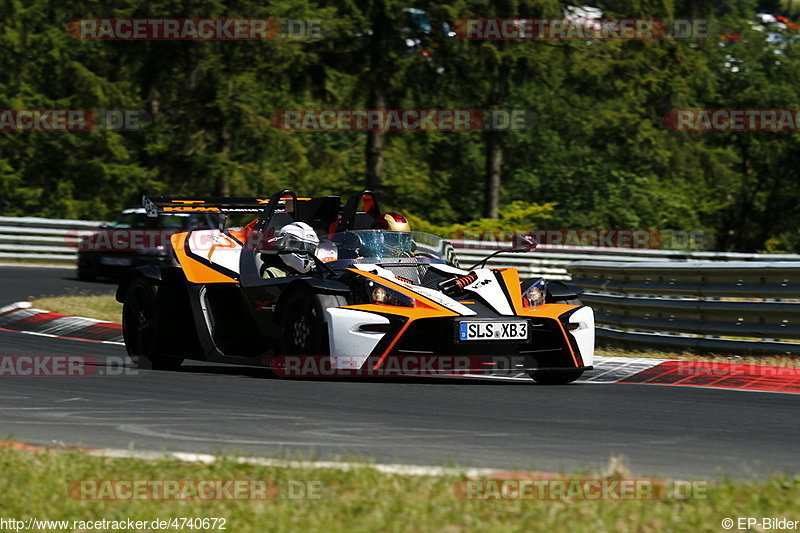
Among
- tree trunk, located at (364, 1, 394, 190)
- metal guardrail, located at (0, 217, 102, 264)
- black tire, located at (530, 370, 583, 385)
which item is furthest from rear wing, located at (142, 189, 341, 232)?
tree trunk, located at (364, 1, 394, 190)

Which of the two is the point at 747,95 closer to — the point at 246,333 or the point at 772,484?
the point at 246,333

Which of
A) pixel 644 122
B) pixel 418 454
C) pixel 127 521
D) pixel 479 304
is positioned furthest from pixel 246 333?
pixel 644 122

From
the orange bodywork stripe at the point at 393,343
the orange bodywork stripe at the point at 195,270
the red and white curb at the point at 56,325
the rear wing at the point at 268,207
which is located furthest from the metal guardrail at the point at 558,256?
the orange bodywork stripe at the point at 393,343

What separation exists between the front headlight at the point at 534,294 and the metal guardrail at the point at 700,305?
271cm

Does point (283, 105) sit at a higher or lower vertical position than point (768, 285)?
higher

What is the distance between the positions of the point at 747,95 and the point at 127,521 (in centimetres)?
3799

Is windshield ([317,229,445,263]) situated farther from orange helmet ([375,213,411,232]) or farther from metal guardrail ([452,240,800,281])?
metal guardrail ([452,240,800,281])

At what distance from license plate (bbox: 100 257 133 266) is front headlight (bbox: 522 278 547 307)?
46.4 feet

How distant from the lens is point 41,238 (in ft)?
89.6

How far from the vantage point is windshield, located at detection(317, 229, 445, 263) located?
34.2ft

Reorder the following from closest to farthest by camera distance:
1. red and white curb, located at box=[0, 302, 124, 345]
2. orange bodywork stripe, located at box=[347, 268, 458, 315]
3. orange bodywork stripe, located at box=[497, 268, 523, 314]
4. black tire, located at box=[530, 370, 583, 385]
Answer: orange bodywork stripe, located at box=[347, 268, 458, 315] → orange bodywork stripe, located at box=[497, 268, 523, 314] → black tire, located at box=[530, 370, 583, 385] → red and white curb, located at box=[0, 302, 124, 345]

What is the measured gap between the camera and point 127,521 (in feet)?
16.4

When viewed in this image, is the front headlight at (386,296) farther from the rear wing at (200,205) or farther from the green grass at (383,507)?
the green grass at (383,507)

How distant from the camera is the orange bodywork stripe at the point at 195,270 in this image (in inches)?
425
